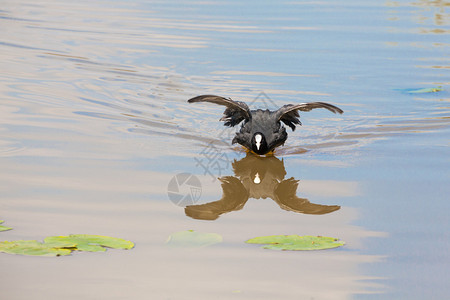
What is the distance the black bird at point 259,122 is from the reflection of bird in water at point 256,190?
0.68 feet

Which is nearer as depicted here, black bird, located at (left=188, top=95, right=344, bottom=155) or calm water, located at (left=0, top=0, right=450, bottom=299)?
calm water, located at (left=0, top=0, right=450, bottom=299)

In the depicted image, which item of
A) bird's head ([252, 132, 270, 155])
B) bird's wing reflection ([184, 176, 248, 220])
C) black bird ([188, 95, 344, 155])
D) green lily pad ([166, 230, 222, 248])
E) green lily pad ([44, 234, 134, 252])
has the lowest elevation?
green lily pad ([44, 234, 134, 252])

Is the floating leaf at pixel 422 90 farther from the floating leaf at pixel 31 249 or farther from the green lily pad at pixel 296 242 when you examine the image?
the floating leaf at pixel 31 249

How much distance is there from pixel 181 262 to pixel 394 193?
8.53 ft

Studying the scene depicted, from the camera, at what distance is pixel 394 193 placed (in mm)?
7027

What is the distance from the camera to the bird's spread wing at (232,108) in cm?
846

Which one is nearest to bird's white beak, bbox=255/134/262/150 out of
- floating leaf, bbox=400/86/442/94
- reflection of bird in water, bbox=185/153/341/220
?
reflection of bird in water, bbox=185/153/341/220

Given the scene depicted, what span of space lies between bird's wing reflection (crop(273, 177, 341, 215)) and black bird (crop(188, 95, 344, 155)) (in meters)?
0.90

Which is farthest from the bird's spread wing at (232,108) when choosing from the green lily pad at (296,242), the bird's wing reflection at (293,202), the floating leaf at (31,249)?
the floating leaf at (31,249)

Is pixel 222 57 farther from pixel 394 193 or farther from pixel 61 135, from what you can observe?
pixel 394 193

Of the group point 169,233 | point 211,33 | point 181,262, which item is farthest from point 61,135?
point 211,33

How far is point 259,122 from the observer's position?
885 cm

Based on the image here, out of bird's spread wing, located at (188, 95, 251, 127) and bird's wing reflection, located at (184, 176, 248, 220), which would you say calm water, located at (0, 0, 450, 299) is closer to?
bird's wing reflection, located at (184, 176, 248, 220)

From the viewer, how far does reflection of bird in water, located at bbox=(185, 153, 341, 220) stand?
21.6ft
